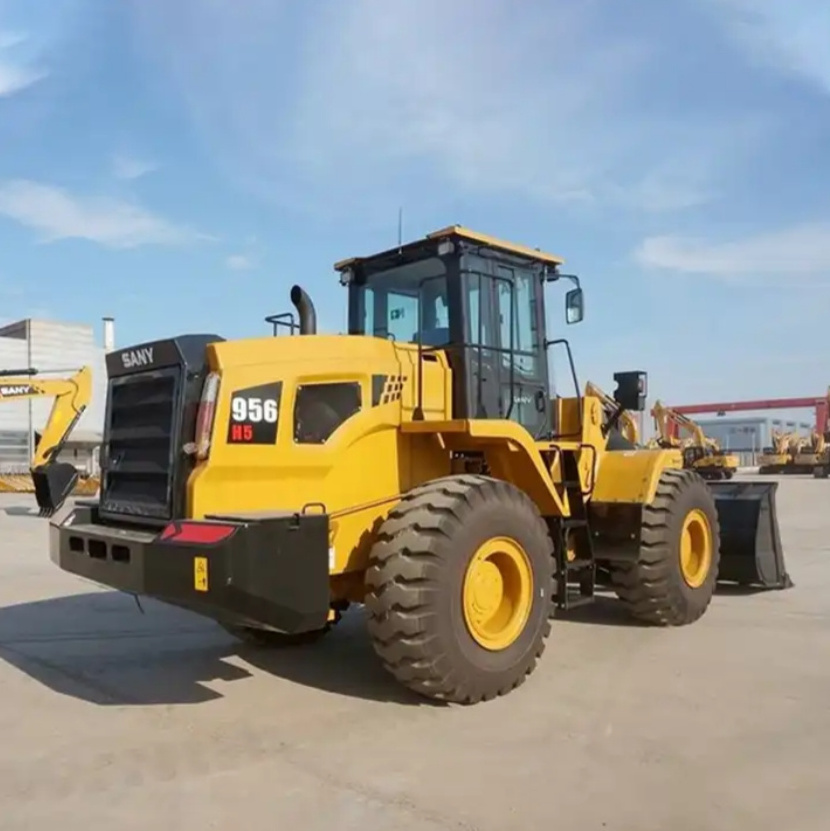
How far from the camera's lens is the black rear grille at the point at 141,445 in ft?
17.6

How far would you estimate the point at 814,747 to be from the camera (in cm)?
465

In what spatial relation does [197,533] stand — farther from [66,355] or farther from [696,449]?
[66,355]

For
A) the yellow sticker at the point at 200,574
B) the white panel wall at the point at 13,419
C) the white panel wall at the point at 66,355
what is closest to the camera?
the yellow sticker at the point at 200,574

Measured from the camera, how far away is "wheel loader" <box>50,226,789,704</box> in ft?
16.5

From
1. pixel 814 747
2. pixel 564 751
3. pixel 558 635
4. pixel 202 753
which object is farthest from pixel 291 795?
pixel 558 635

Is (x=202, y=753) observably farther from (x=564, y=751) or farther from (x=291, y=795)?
(x=564, y=751)

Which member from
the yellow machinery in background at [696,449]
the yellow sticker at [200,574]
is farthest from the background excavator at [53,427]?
the yellow machinery in background at [696,449]

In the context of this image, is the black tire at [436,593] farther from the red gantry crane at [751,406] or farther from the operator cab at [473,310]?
the red gantry crane at [751,406]

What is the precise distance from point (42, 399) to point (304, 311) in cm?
3792

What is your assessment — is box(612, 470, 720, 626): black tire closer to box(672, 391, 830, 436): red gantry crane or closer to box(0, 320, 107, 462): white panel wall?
box(0, 320, 107, 462): white panel wall

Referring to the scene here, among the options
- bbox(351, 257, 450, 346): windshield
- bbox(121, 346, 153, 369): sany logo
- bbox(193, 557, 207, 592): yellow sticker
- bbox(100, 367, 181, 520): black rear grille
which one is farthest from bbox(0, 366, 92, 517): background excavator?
bbox(193, 557, 207, 592): yellow sticker

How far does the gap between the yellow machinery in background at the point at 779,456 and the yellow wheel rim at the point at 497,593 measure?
46.5 meters

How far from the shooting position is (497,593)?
578 centimetres

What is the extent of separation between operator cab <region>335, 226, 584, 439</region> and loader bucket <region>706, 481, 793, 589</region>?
123 inches
